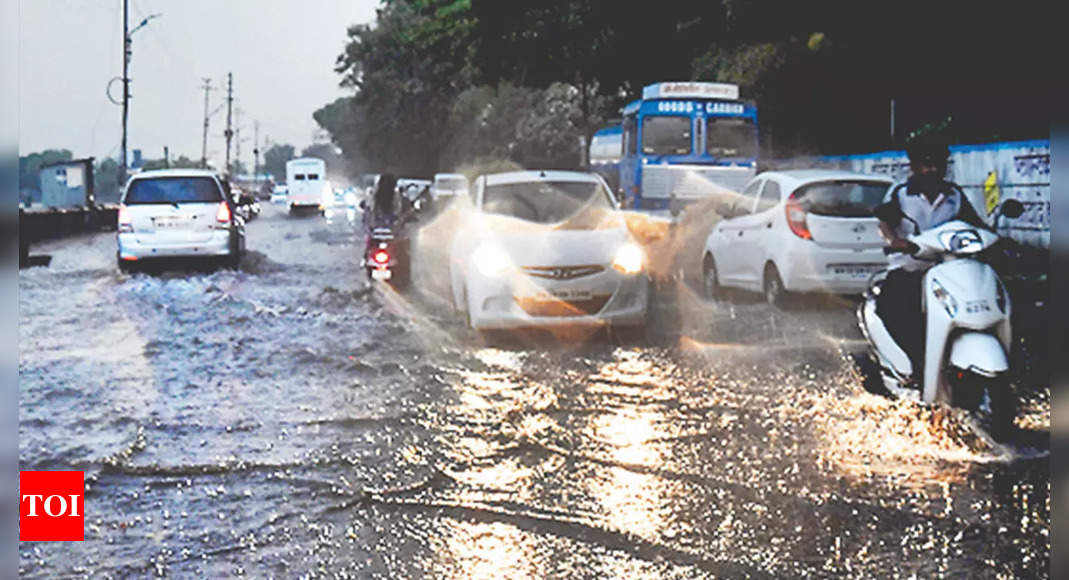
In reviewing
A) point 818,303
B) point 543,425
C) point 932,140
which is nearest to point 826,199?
point 818,303

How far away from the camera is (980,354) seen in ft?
21.4

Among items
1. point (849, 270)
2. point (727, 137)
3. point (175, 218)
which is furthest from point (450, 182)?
point (849, 270)

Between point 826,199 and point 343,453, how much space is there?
7735mm

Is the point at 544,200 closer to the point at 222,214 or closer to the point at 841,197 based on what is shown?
the point at 841,197

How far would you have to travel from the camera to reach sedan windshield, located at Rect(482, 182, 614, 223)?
490 inches

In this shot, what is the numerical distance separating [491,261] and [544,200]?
143cm

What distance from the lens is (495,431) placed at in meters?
7.55

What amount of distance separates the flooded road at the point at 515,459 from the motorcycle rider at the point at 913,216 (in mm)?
674

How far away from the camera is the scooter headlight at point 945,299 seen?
6.71m

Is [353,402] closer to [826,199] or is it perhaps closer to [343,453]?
[343,453]

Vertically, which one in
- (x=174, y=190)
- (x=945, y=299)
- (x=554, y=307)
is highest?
(x=174, y=190)

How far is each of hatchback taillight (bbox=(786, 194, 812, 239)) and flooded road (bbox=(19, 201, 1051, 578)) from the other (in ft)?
3.41

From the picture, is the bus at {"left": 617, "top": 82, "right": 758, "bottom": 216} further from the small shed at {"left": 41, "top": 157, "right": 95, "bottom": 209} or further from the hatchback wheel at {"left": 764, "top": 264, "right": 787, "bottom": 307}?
the small shed at {"left": 41, "top": 157, "right": 95, "bottom": 209}

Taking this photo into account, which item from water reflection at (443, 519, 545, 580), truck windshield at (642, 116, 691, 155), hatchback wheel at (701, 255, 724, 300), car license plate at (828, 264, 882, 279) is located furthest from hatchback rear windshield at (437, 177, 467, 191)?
water reflection at (443, 519, 545, 580)
